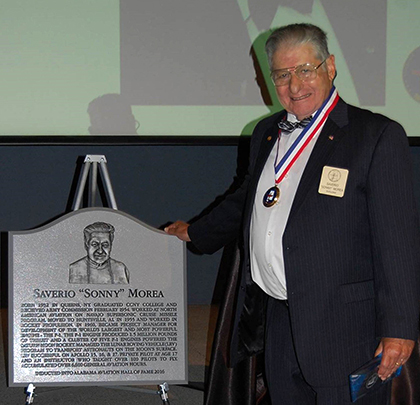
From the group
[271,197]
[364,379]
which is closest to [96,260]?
[271,197]

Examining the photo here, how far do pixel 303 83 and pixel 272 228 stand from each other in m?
0.43

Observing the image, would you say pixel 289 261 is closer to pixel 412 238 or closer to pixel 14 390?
pixel 412 238

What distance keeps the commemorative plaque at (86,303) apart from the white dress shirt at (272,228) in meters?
0.86

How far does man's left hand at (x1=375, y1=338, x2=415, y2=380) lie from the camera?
1.74 metres

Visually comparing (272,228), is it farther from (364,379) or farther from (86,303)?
(86,303)

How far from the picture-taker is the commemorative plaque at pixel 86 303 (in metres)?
2.76

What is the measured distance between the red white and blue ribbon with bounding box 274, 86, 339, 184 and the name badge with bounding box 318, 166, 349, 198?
0.15 m

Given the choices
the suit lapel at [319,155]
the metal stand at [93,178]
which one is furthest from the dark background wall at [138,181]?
the suit lapel at [319,155]

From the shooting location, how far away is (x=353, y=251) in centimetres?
183

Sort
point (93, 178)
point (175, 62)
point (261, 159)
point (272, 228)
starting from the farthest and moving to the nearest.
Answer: point (175, 62), point (93, 178), point (261, 159), point (272, 228)

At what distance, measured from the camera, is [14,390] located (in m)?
3.35

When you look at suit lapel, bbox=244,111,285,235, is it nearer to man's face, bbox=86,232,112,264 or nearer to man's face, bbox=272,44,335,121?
man's face, bbox=272,44,335,121

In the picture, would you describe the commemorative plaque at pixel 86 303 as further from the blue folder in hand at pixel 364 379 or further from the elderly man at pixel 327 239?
the blue folder in hand at pixel 364 379

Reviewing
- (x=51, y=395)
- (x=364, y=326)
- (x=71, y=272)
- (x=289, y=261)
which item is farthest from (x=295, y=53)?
(x=51, y=395)
